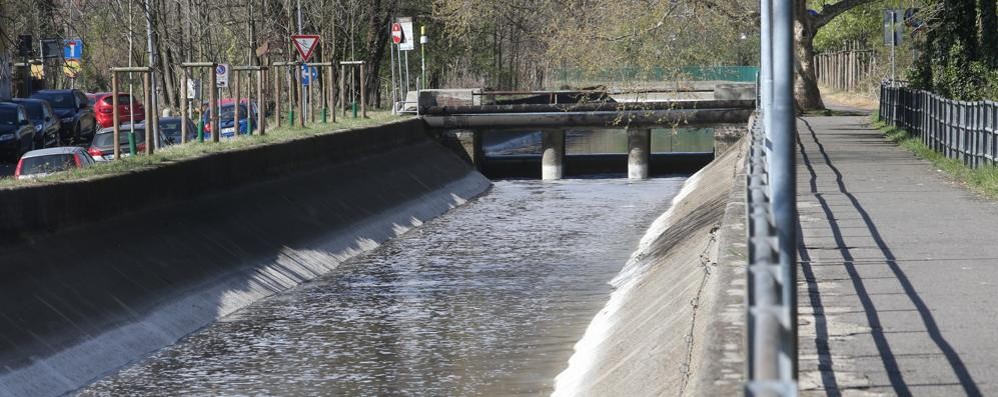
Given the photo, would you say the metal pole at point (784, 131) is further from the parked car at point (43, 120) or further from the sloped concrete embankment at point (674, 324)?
the parked car at point (43, 120)

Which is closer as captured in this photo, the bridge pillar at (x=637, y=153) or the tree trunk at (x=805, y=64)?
the bridge pillar at (x=637, y=153)

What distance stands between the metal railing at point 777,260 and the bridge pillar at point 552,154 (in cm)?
3576

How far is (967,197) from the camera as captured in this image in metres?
20.1

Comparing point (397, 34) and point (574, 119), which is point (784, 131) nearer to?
point (397, 34)

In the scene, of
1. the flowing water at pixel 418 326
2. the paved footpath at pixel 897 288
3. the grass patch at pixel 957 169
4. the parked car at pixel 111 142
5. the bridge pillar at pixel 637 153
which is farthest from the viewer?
the bridge pillar at pixel 637 153

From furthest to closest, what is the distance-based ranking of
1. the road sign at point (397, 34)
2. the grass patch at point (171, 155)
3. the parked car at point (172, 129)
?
the road sign at point (397, 34) → the parked car at point (172, 129) → the grass patch at point (171, 155)

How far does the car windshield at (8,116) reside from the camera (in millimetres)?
39938

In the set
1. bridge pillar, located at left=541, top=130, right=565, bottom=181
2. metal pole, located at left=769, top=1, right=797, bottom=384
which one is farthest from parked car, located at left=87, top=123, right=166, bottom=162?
metal pole, located at left=769, top=1, right=797, bottom=384

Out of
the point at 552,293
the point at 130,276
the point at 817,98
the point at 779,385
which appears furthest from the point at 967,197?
the point at 817,98

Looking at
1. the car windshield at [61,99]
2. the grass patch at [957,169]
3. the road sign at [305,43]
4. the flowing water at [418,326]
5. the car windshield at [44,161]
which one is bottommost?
the flowing water at [418,326]

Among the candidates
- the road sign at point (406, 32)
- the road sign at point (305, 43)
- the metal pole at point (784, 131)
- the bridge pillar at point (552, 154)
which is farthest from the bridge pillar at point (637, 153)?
the metal pole at point (784, 131)

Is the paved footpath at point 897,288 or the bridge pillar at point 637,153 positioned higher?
the paved footpath at point 897,288

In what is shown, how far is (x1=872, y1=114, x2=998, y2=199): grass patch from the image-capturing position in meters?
20.6

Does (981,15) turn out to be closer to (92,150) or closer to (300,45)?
(300,45)
